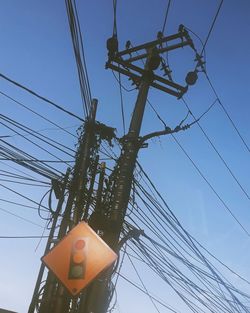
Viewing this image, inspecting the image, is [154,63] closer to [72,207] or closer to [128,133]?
[128,133]

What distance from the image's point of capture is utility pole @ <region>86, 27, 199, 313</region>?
19.6ft

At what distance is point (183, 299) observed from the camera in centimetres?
909

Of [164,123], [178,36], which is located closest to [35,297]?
[164,123]

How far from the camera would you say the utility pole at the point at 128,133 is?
597 cm

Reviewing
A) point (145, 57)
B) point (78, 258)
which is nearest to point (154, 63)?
point (145, 57)

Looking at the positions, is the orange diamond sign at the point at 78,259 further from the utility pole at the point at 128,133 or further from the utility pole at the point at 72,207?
the utility pole at the point at 72,207

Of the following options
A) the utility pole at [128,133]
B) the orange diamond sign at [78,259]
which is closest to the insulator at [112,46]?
the utility pole at [128,133]

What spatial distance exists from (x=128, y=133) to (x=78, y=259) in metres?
4.44

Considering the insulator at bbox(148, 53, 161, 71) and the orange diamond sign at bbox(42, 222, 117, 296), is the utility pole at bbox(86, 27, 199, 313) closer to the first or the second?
the insulator at bbox(148, 53, 161, 71)

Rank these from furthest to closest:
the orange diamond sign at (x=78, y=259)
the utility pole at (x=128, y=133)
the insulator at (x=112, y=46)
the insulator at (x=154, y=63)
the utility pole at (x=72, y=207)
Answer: the insulator at (x=154, y=63) → the insulator at (x=112, y=46) → the utility pole at (x=72, y=207) → the utility pole at (x=128, y=133) → the orange diamond sign at (x=78, y=259)

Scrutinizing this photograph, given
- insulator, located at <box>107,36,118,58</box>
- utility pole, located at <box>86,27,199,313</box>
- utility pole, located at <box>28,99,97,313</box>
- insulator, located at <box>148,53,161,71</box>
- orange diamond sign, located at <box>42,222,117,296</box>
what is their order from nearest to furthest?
orange diamond sign, located at <box>42,222,117,296</box>, utility pole, located at <box>86,27,199,313</box>, utility pole, located at <box>28,99,97,313</box>, insulator, located at <box>107,36,118,58</box>, insulator, located at <box>148,53,161,71</box>

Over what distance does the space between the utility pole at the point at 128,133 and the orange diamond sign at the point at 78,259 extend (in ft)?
6.75

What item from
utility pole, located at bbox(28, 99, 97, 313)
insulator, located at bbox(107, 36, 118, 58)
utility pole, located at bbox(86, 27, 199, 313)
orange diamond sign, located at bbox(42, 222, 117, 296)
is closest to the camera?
orange diamond sign, located at bbox(42, 222, 117, 296)

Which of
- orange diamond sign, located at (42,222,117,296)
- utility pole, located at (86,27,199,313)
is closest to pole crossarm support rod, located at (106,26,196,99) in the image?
A: utility pole, located at (86,27,199,313)
